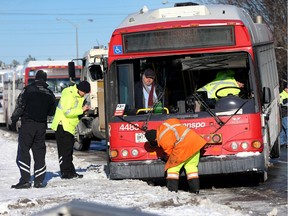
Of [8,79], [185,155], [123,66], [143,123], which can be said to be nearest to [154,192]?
[185,155]

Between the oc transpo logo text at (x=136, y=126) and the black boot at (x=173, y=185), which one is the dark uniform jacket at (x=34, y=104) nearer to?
the oc transpo logo text at (x=136, y=126)

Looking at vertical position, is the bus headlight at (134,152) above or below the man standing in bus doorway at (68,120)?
below

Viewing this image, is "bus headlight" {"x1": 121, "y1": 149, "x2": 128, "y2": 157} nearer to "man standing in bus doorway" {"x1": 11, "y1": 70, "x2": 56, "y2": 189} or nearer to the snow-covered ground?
the snow-covered ground

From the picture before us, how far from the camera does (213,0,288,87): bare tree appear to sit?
40719 mm

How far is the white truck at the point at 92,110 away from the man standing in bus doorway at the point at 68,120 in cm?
596

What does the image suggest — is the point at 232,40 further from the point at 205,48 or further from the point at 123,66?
the point at 123,66

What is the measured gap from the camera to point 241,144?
10906 mm

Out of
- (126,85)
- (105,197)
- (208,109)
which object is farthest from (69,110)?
(105,197)

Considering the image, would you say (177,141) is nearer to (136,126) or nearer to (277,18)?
(136,126)

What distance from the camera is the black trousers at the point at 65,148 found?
11953mm

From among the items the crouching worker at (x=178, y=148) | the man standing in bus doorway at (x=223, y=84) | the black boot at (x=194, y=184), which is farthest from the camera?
the man standing in bus doorway at (x=223, y=84)

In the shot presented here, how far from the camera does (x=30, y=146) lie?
1084cm

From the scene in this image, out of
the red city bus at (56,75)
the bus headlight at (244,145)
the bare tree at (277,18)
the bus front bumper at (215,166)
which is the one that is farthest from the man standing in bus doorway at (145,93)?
the bare tree at (277,18)

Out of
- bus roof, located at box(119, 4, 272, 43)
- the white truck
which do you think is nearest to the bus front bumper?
bus roof, located at box(119, 4, 272, 43)
